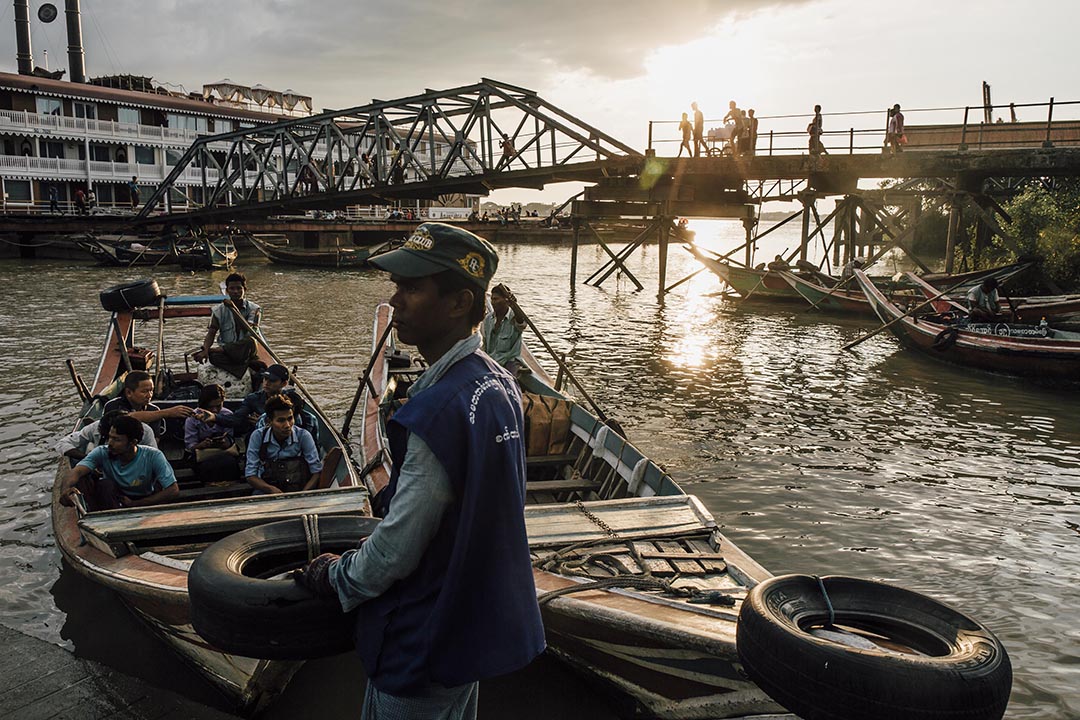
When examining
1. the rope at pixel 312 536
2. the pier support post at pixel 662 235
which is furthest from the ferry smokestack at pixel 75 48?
the rope at pixel 312 536

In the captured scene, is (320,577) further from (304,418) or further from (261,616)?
(304,418)

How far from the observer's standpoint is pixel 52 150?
150ft

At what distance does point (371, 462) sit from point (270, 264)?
1506 inches

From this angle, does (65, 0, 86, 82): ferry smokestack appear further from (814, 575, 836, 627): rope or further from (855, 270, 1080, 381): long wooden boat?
(814, 575, 836, 627): rope

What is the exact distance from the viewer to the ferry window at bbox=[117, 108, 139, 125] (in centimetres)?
4841

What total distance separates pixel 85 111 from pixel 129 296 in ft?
151

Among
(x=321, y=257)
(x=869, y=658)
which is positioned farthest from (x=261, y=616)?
(x=321, y=257)

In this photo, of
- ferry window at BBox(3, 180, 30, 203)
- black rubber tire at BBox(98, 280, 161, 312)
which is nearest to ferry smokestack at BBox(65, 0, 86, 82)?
ferry window at BBox(3, 180, 30, 203)

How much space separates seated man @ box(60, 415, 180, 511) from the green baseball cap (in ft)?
15.2

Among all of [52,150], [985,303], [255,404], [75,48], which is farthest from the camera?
[75,48]

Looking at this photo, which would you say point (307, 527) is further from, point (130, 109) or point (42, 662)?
point (130, 109)

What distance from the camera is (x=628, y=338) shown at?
20.8 meters

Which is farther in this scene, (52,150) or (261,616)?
(52,150)

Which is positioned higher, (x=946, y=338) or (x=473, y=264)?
(x=473, y=264)
